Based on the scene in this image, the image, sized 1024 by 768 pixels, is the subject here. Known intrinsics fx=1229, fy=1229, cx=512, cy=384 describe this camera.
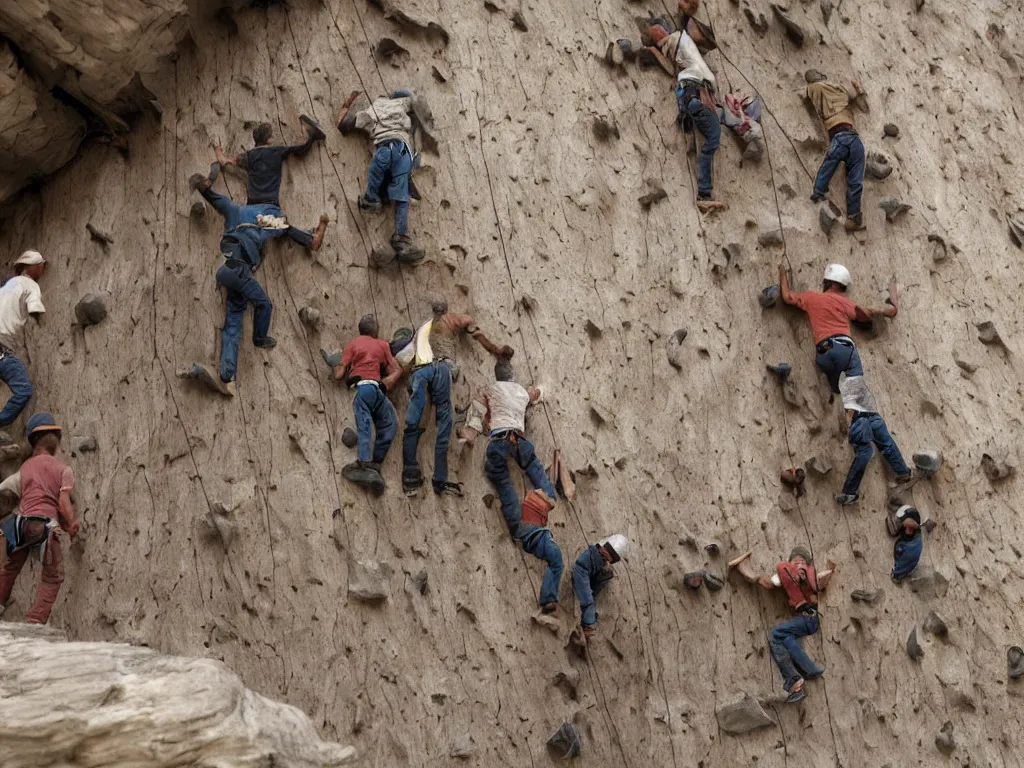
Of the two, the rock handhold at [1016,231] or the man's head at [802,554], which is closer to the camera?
the man's head at [802,554]

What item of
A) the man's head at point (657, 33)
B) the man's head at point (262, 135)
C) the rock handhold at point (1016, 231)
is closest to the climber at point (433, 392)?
the man's head at point (262, 135)

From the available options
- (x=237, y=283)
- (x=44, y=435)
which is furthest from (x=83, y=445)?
(x=237, y=283)

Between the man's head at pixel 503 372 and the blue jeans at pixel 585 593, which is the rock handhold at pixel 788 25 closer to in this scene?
the man's head at pixel 503 372

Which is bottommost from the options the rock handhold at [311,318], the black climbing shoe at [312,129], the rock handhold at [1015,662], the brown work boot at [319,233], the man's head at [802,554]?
the rock handhold at [1015,662]

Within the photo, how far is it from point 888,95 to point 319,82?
7.03 m

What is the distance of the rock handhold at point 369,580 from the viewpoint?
11234mm

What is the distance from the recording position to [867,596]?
1240 cm

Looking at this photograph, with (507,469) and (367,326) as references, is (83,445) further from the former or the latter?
(507,469)

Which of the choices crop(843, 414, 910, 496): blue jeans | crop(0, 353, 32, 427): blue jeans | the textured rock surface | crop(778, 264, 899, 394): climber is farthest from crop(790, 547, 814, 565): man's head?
crop(0, 353, 32, 427): blue jeans

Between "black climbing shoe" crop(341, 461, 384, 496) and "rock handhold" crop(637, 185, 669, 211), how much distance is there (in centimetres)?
449

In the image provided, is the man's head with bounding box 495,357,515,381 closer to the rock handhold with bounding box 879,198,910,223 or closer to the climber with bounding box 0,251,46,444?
the climber with bounding box 0,251,46,444

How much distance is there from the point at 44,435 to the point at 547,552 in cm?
457

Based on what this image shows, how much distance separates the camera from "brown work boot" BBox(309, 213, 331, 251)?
12.6 m

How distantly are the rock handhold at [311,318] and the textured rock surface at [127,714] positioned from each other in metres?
4.90
